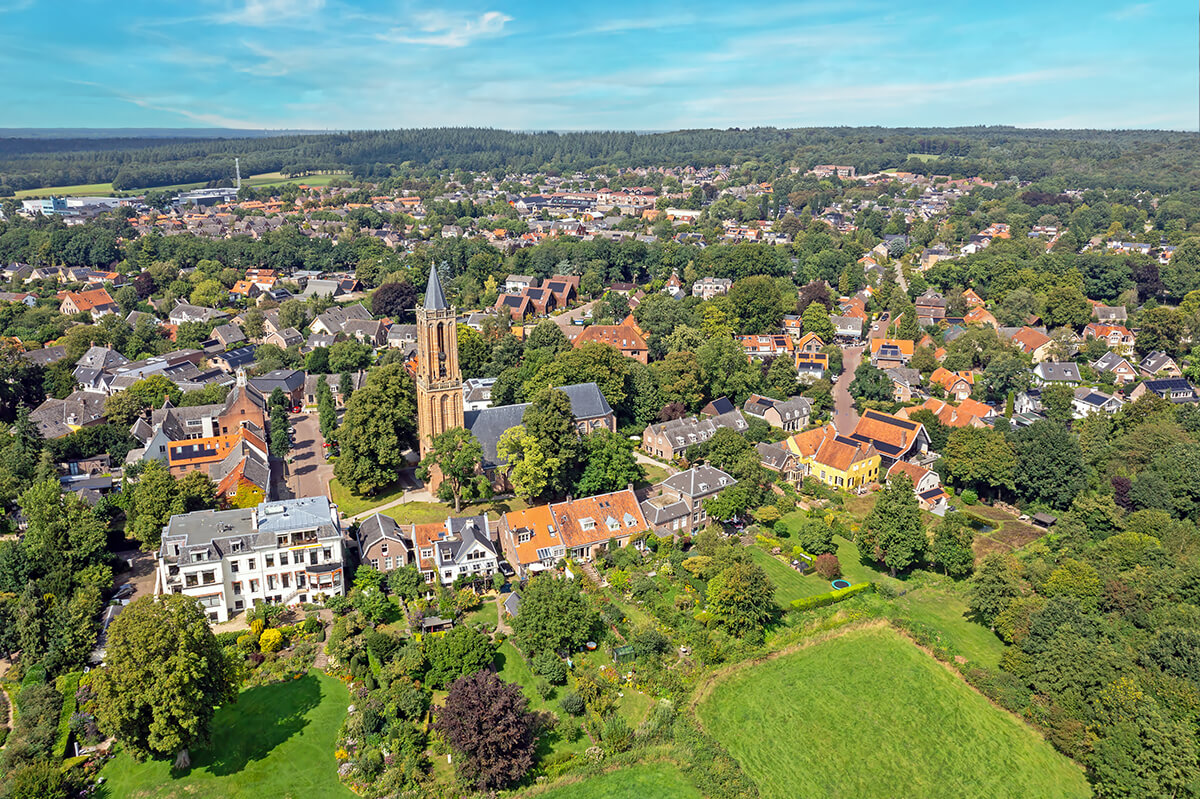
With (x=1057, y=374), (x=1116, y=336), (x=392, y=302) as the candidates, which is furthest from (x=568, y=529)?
(x=1116, y=336)

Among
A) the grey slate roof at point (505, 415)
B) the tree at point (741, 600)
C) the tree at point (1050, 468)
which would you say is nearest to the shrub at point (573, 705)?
the tree at point (741, 600)

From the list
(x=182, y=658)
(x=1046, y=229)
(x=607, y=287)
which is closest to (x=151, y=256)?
(x=607, y=287)

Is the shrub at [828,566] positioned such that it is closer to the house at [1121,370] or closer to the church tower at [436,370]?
the church tower at [436,370]

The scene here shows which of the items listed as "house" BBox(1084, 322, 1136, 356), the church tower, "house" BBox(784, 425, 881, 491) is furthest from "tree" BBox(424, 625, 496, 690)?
"house" BBox(1084, 322, 1136, 356)

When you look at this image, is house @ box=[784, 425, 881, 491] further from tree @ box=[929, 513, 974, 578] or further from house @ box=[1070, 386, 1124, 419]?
house @ box=[1070, 386, 1124, 419]

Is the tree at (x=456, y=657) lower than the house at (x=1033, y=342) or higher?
lower

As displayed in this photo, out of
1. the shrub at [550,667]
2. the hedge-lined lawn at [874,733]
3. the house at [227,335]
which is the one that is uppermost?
the house at [227,335]

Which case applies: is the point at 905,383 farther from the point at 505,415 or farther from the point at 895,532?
the point at 505,415
